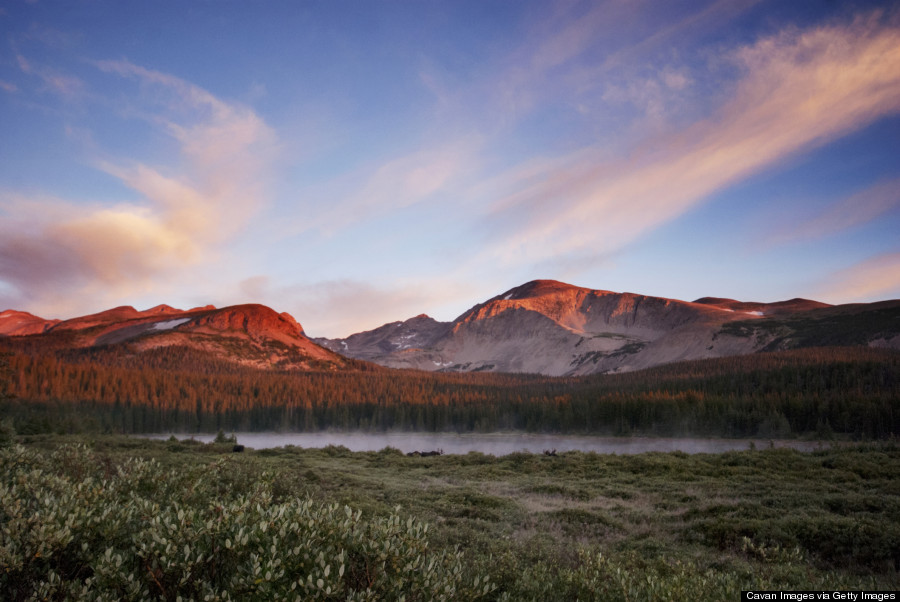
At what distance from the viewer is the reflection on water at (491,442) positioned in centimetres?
7350

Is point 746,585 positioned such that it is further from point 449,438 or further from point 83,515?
point 449,438

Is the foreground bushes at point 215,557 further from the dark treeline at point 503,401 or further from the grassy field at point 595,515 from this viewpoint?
the dark treeline at point 503,401

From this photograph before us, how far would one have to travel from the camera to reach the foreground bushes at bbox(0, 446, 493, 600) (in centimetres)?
493

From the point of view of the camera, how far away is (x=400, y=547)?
5840 mm

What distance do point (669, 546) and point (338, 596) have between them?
15815 millimetres

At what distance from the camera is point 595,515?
21719 mm

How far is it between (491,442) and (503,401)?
2344 cm

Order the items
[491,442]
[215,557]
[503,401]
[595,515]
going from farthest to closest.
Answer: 1. [503,401]
2. [491,442]
3. [595,515]
4. [215,557]

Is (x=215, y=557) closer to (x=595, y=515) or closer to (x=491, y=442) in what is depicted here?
(x=595, y=515)

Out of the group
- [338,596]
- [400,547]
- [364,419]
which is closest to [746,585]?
[400,547]

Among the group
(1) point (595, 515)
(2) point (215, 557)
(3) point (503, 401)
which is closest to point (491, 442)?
(3) point (503, 401)

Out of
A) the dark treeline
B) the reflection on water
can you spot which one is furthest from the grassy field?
the dark treeline

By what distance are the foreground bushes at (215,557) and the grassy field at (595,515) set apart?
7 cm

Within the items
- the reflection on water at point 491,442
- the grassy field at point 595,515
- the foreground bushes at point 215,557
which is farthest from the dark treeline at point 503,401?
the foreground bushes at point 215,557
